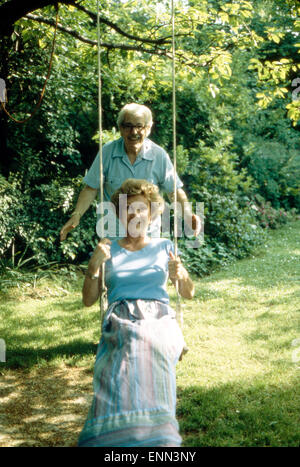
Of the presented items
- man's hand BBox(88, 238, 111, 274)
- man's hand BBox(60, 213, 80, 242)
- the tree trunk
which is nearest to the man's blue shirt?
man's hand BBox(60, 213, 80, 242)

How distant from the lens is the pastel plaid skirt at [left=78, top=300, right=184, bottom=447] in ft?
6.16

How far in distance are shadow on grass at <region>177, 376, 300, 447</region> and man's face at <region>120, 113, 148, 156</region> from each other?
1.78 metres

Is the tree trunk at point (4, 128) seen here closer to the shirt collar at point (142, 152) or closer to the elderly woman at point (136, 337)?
the shirt collar at point (142, 152)

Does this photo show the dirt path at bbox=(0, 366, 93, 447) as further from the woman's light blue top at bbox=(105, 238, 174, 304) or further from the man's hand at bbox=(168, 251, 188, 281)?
the man's hand at bbox=(168, 251, 188, 281)

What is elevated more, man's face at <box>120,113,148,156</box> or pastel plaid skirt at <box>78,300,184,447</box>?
man's face at <box>120,113,148,156</box>

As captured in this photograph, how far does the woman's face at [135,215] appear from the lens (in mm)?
2641

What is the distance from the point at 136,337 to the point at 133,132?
157 cm

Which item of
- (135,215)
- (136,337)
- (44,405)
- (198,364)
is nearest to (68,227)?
(135,215)

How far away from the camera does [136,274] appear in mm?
2586

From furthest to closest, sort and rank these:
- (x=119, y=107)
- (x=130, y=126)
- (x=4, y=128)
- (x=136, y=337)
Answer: (x=119, y=107) → (x=4, y=128) → (x=130, y=126) → (x=136, y=337)

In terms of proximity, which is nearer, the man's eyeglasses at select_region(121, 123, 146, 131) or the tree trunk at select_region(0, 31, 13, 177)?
the man's eyeglasses at select_region(121, 123, 146, 131)

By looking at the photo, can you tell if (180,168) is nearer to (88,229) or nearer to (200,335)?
(88,229)

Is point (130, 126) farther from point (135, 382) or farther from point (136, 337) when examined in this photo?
point (135, 382)
